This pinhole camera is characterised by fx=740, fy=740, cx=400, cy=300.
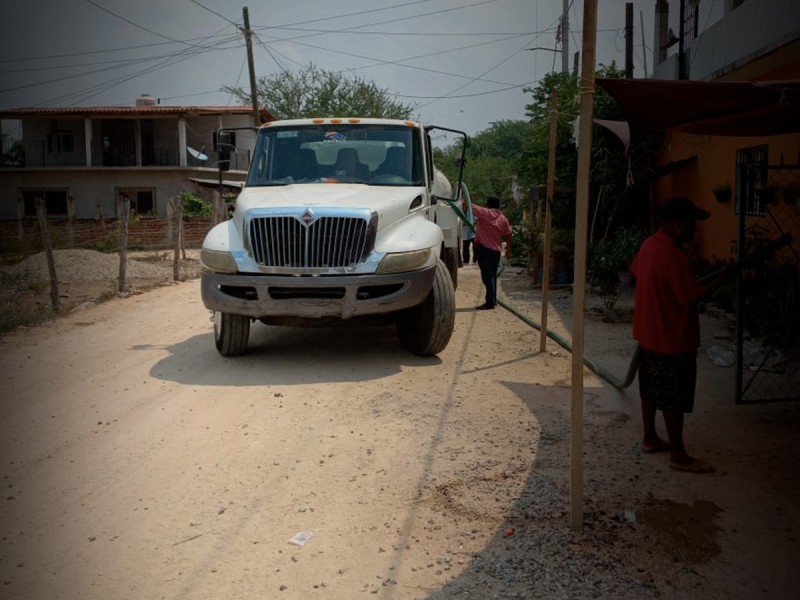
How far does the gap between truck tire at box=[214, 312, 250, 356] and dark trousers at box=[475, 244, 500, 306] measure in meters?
4.41

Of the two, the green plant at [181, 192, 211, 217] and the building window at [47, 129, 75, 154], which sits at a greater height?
the building window at [47, 129, 75, 154]

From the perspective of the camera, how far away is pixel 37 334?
8.85m

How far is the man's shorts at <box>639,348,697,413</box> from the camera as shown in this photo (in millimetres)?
4508

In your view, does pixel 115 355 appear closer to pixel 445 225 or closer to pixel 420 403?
pixel 420 403

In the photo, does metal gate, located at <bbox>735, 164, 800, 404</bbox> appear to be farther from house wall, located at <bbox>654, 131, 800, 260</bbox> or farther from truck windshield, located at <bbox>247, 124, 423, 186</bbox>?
truck windshield, located at <bbox>247, 124, 423, 186</bbox>

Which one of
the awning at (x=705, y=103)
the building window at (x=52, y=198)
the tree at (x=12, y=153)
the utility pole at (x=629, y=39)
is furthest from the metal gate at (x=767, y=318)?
the tree at (x=12, y=153)

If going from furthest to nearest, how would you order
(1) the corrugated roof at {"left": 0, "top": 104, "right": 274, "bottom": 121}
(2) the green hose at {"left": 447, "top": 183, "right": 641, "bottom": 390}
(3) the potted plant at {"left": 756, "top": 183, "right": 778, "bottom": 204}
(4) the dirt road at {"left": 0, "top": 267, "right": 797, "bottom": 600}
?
(1) the corrugated roof at {"left": 0, "top": 104, "right": 274, "bottom": 121} → (3) the potted plant at {"left": 756, "top": 183, "right": 778, "bottom": 204} → (2) the green hose at {"left": 447, "top": 183, "right": 641, "bottom": 390} → (4) the dirt road at {"left": 0, "top": 267, "right": 797, "bottom": 600}

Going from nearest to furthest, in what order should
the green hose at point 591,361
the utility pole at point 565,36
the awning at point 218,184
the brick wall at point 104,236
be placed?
the green hose at point 591,361 → the awning at point 218,184 → the brick wall at point 104,236 → the utility pole at point 565,36

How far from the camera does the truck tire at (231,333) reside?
7.44 meters

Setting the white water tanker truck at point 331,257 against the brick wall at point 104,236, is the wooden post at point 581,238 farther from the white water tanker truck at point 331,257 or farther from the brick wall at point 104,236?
the brick wall at point 104,236

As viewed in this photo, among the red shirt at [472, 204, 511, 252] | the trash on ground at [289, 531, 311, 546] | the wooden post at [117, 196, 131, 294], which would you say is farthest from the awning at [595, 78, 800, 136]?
the wooden post at [117, 196, 131, 294]

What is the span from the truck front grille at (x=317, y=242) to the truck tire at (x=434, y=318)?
913mm

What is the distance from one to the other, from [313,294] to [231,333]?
43.0 inches

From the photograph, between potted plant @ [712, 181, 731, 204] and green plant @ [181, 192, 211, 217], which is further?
green plant @ [181, 192, 211, 217]
